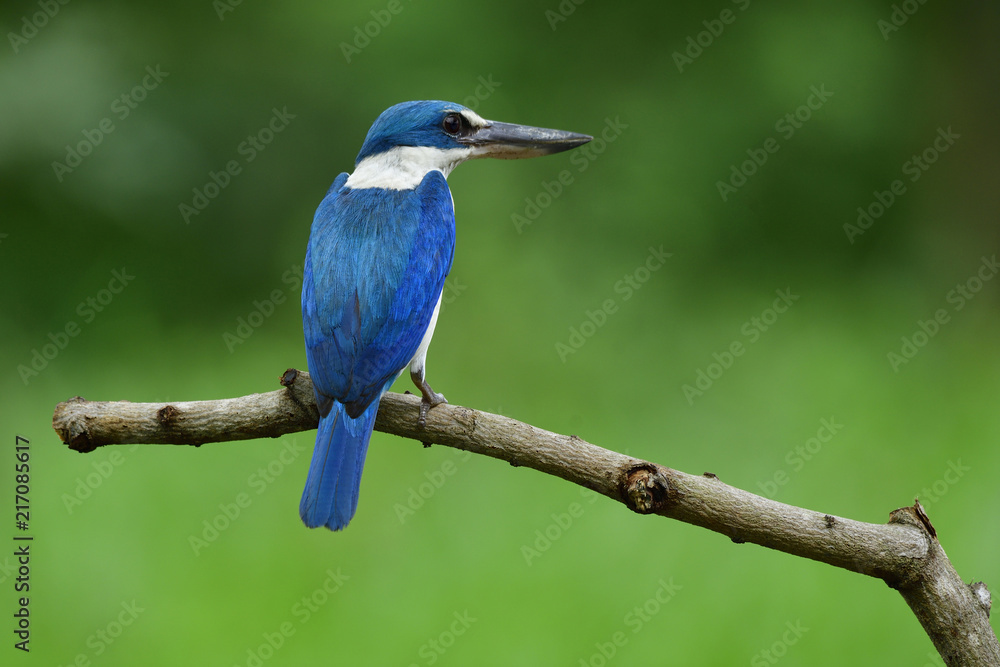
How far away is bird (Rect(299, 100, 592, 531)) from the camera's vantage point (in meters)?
2.05

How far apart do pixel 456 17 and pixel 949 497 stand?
3.51 metres

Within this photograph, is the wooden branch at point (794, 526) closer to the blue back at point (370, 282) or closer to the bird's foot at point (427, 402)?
the bird's foot at point (427, 402)

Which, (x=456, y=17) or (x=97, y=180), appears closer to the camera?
(x=97, y=180)

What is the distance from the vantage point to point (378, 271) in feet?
7.47

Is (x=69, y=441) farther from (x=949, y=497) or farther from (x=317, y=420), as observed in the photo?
(x=949, y=497)

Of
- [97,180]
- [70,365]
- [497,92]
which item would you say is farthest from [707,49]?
[70,365]

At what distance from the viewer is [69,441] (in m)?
2.12

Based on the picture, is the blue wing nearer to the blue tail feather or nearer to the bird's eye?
the blue tail feather

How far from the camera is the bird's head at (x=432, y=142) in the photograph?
2592 millimetres

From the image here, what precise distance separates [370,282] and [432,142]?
1.80ft

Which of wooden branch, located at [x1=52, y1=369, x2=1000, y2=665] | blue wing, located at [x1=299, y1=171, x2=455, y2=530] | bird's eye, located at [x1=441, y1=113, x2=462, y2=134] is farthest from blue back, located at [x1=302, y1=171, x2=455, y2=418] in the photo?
wooden branch, located at [x1=52, y1=369, x2=1000, y2=665]

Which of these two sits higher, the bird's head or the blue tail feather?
the bird's head

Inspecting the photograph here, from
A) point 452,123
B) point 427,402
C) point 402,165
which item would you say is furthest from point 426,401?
point 452,123

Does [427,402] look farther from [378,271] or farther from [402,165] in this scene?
[402,165]
